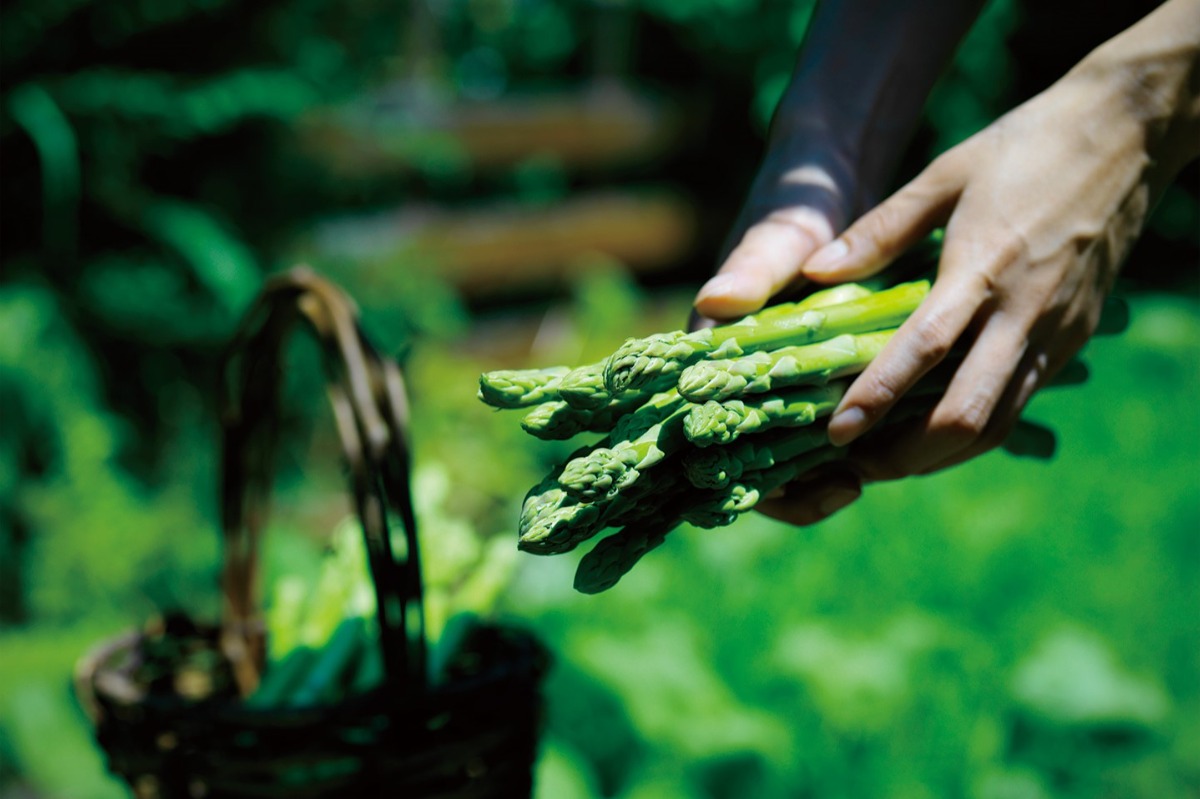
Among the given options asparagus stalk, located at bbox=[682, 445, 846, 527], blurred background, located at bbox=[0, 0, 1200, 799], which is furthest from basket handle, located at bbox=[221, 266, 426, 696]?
asparagus stalk, located at bbox=[682, 445, 846, 527]

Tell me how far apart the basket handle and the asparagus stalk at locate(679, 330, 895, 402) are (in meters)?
0.55

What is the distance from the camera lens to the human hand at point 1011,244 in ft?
5.02

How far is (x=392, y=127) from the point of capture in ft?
16.2

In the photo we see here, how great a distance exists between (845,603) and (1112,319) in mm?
1691

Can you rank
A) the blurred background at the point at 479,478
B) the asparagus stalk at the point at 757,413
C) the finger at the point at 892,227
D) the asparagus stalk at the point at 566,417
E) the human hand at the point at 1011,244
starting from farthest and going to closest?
the blurred background at the point at 479,478, the finger at the point at 892,227, the human hand at the point at 1011,244, the asparagus stalk at the point at 566,417, the asparagus stalk at the point at 757,413

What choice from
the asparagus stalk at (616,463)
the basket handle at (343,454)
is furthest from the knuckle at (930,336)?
the basket handle at (343,454)

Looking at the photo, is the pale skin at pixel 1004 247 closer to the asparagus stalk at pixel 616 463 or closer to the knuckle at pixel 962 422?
the knuckle at pixel 962 422

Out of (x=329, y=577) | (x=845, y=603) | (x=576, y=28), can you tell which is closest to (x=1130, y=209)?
(x=329, y=577)

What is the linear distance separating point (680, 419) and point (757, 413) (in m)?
0.11

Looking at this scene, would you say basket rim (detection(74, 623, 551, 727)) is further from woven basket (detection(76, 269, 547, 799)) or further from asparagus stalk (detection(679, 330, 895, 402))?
asparagus stalk (detection(679, 330, 895, 402))

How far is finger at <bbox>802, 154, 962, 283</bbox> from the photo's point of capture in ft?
5.37

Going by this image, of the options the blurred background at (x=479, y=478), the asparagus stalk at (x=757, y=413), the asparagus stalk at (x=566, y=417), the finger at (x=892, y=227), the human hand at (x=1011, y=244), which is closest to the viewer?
the asparagus stalk at (x=757, y=413)

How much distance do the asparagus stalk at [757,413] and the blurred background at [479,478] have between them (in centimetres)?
88

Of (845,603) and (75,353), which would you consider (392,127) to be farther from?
(845,603)
